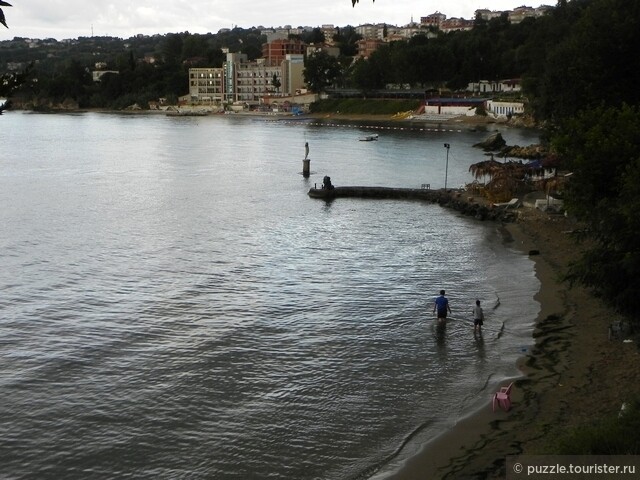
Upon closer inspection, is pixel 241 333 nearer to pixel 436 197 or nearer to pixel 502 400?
pixel 502 400

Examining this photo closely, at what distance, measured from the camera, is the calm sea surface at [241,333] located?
13.9m

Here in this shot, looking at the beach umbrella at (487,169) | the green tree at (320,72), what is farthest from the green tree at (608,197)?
the green tree at (320,72)

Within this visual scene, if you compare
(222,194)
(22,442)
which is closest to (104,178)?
(222,194)

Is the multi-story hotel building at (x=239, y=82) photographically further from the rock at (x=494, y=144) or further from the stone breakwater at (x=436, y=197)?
the stone breakwater at (x=436, y=197)

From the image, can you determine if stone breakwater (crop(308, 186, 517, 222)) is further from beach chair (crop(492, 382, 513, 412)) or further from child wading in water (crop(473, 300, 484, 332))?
beach chair (crop(492, 382, 513, 412))

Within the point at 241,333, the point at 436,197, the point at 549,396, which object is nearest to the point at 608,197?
the point at 549,396

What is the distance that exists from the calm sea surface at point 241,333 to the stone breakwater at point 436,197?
0.89 m

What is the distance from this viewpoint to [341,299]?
75.9 feet

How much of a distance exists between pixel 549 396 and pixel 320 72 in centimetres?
13648

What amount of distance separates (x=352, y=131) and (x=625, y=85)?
2814 inches

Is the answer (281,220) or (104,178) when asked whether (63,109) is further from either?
(281,220)

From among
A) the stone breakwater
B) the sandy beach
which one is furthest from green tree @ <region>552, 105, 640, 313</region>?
the stone breakwater

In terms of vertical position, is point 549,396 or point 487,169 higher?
point 487,169

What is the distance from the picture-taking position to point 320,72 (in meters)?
147
